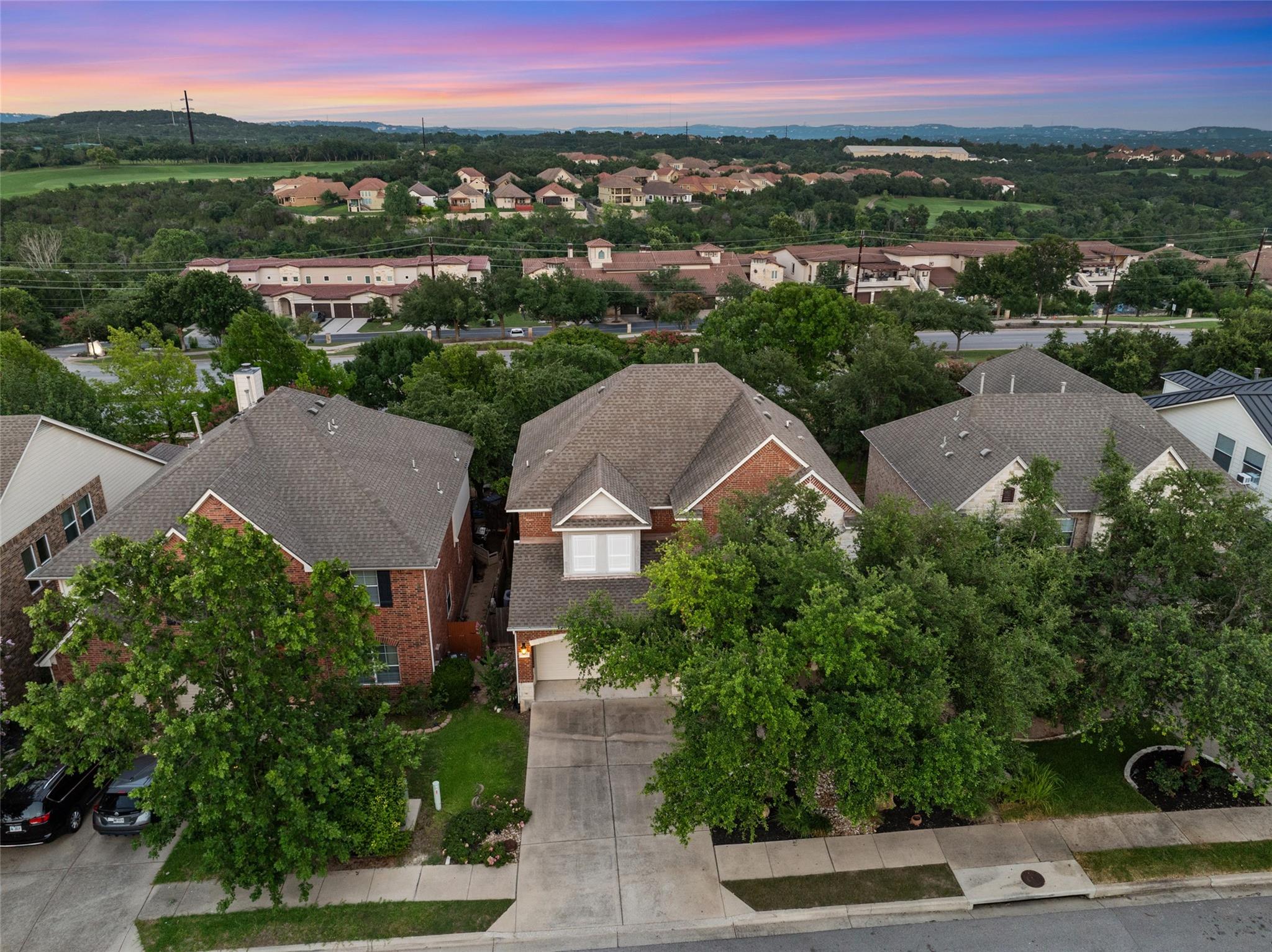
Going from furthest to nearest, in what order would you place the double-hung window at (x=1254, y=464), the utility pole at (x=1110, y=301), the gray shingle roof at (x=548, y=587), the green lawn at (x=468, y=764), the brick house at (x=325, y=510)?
the utility pole at (x=1110, y=301) < the double-hung window at (x=1254, y=464) < the gray shingle roof at (x=548, y=587) < the brick house at (x=325, y=510) < the green lawn at (x=468, y=764)

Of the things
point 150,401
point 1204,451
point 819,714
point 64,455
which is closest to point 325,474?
point 64,455

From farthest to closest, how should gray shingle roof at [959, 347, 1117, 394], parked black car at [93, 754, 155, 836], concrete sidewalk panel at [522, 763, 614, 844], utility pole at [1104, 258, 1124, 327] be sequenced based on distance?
utility pole at [1104, 258, 1124, 327] → gray shingle roof at [959, 347, 1117, 394] → concrete sidewalk panel at [522, 763, 614, 844] → parked black car at [93, 754, 155, 836]

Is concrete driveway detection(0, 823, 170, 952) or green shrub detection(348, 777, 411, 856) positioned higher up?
green shrub detection(348, 777, 411, 856)

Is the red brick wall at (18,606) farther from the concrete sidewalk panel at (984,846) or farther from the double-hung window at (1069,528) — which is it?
the double-hung window at (1069,528)

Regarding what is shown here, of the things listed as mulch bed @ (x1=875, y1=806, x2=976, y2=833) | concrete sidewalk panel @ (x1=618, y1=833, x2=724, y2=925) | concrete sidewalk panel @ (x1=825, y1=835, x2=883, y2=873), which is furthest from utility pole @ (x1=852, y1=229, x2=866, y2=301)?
concrete sidewalk panel @ (x1=618, y1=833, x2=724, y2=925)

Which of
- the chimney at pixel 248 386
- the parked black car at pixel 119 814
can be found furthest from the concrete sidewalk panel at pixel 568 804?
the chimney at pixel 248 386

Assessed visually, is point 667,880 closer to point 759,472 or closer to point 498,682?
point 498,682

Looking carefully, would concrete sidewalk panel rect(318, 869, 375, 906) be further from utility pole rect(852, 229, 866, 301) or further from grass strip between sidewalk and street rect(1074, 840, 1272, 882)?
utility pole rect(852, 229, 866, 301)
